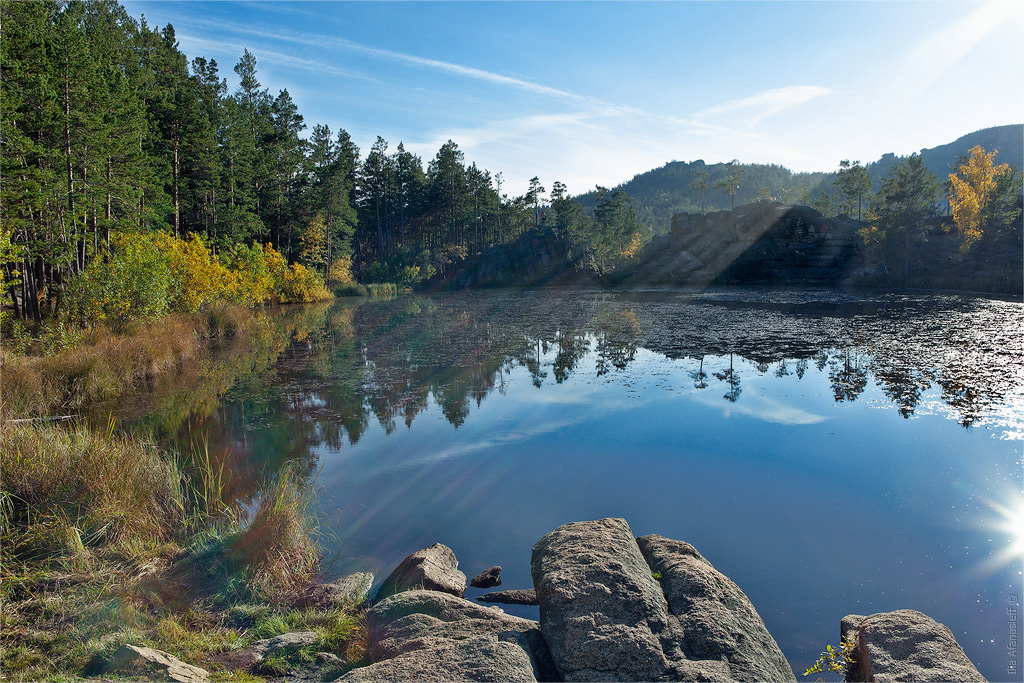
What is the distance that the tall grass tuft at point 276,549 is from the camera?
15.6 ft

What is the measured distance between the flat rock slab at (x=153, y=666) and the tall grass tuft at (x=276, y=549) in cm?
128

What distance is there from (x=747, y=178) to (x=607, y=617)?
190894 millimetres

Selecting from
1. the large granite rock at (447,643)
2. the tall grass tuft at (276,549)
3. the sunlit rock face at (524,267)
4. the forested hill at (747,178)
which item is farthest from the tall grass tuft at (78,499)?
the forested hill at (747,178)

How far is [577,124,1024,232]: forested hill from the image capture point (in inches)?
5733

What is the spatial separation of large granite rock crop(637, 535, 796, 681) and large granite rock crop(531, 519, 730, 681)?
7 cm

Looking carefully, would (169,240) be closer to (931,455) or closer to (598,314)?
(598,314)

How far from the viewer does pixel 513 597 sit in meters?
4.91

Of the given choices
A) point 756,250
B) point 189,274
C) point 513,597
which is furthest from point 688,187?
point 513,597

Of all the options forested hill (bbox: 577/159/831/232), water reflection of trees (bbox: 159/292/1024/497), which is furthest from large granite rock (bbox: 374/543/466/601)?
forested hill (bbox: 577/159/831/232)

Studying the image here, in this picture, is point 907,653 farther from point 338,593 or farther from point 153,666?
point 153,666

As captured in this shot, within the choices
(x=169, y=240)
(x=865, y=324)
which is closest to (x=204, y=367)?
(x=169, y=240)

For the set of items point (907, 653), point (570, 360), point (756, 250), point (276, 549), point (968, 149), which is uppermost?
point (968, 149)

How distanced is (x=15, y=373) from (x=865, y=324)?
2592 centimetres

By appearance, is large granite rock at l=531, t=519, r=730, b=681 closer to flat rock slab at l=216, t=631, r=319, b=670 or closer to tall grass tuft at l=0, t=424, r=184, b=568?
flat rock slab at l=216, t=631, r=319, b=670
